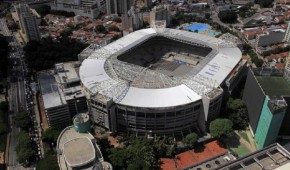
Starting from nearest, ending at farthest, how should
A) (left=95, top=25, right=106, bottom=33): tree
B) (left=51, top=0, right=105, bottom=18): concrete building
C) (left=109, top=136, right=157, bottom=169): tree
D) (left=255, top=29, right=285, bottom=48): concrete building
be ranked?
(left=109, top=136, right=157, bottom=169): tree, (left=255, top=29, right=285, bottom=48): concrete building, (left=95, top=25, right=106, bottom=33): tree, (left=51, top=0, right=105, bottom=18): concrete building

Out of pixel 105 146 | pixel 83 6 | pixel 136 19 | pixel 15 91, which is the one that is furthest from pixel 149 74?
pixel 83 6

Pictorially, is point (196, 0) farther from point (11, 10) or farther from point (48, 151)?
point (48, 151)

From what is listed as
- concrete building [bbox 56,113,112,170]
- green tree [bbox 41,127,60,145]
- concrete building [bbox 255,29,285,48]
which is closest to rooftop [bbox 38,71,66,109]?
green tree [bbox 41,127,60,145]

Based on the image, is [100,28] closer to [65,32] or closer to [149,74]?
[65,32]

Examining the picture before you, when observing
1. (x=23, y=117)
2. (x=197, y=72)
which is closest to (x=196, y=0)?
(x=197, y=72)

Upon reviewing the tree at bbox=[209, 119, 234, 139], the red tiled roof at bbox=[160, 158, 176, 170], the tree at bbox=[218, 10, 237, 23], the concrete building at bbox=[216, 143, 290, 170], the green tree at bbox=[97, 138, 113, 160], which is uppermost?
the tree at bbox=[218, 10, 237, 23]

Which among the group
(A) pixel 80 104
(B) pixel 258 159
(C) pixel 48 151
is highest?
(B) pixel 258 159

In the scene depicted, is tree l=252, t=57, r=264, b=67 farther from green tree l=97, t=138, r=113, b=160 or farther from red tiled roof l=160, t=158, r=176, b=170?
green tree l=97, t=138, r=113, b=160

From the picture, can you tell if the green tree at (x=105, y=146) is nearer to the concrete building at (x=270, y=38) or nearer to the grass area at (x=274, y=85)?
the grass area at (x=274, y=85)
